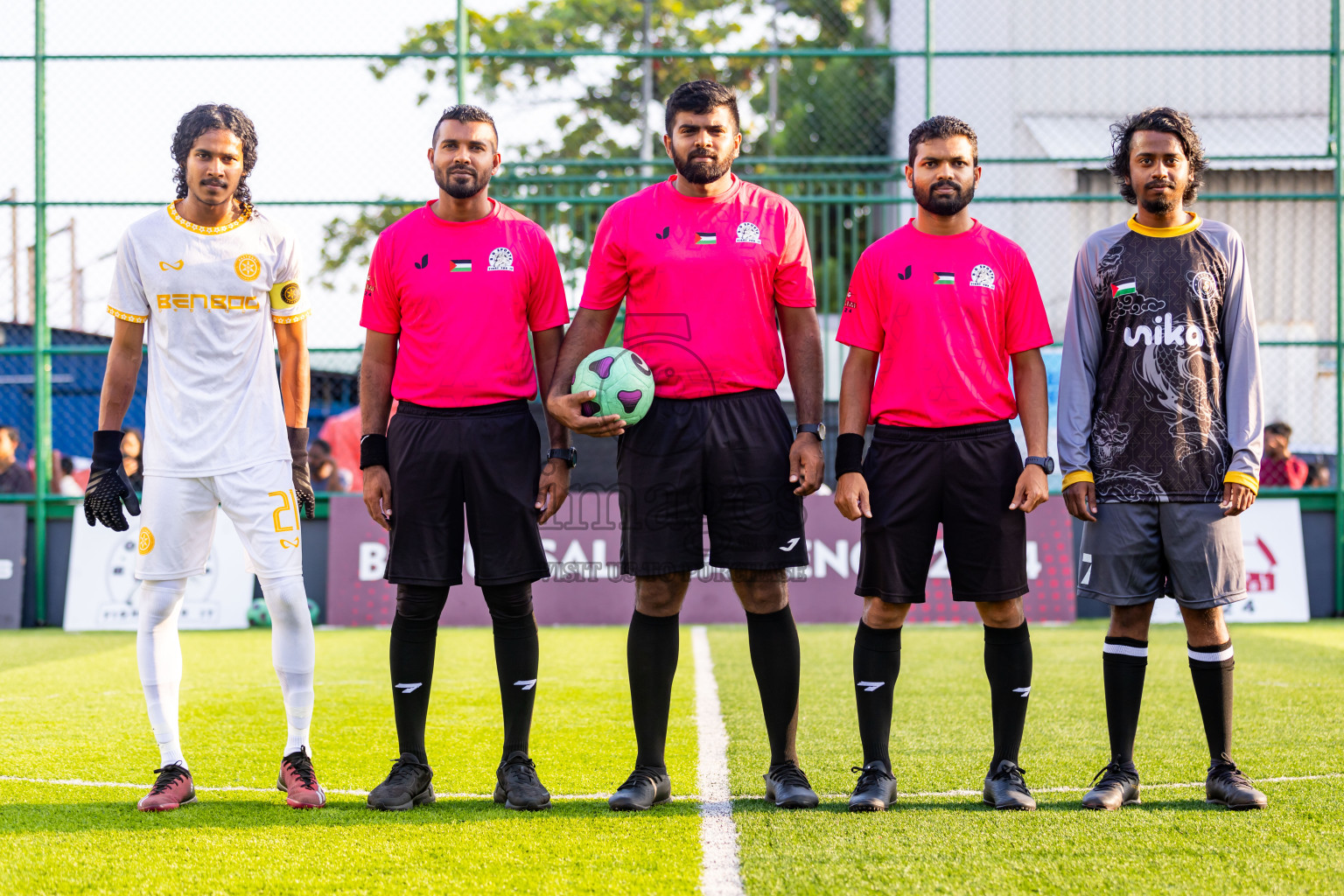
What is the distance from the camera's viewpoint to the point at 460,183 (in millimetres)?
3965

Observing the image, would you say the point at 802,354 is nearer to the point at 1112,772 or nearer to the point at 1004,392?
the point at 1004,392

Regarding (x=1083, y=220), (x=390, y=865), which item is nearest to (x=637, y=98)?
(x=1083, y=220)

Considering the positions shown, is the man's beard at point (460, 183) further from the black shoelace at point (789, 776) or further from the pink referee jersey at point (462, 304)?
the black shoelace at point (789, 776)

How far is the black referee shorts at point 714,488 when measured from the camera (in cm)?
387

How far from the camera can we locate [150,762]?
15.3 ft

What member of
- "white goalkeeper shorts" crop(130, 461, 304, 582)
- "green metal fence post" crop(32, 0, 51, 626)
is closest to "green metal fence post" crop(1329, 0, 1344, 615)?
"white goalkeeper shorts" crop(130, 461, 304, 582)

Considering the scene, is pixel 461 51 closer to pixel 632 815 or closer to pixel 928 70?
pixel 928 70

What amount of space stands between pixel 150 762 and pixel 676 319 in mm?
2629

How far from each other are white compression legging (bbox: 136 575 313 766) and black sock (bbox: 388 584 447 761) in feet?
0.99

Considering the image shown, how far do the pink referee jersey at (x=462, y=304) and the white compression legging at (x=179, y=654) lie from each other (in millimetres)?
765

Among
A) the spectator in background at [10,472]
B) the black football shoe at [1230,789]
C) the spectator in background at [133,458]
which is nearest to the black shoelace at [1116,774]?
the black football shoe at [1230,789]

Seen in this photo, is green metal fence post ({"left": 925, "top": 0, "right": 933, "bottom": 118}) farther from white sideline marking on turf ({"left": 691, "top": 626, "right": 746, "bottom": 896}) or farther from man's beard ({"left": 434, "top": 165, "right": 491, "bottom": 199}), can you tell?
man's beard ({"left": 434, "top": 165, "right": 491, "bottom": 199})

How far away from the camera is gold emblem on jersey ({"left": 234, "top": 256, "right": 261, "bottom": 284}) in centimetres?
407

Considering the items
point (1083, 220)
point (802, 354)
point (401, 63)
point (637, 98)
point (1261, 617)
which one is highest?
point (637, 98)
